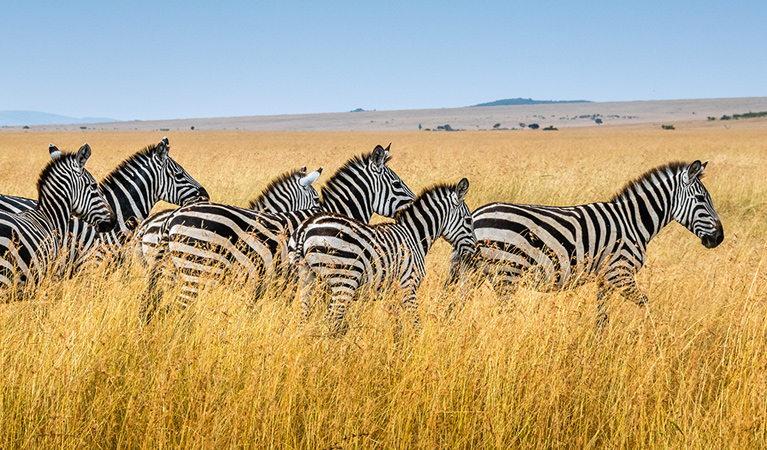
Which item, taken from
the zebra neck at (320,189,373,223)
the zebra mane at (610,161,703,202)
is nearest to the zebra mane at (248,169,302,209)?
the zebra neck at (320,189,373,223)

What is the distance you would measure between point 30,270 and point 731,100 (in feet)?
621

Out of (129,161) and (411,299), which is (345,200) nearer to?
(411,299)

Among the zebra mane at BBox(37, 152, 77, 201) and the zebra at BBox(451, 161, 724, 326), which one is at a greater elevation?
the zebra mane at BBox(37, 152, 77, 201)

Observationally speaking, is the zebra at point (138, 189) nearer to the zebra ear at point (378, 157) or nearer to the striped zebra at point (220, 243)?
the striped zebra at point (220, 243)

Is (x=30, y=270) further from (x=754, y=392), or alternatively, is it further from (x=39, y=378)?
(x=754, y=392)

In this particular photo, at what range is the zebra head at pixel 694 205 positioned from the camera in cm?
598

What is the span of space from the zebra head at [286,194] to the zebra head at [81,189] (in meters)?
1.55

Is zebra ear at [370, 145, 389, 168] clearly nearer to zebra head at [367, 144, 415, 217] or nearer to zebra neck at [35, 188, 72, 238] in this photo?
zebra head at [367, 144, 415, 217]

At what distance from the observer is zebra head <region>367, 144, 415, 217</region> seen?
6910 millimetres

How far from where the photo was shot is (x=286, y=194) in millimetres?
7188

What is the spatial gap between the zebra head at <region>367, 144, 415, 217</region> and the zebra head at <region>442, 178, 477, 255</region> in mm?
1205

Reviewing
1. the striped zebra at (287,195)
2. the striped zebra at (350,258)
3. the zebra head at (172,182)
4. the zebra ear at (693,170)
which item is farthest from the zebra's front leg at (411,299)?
the zebra head at (172,182)

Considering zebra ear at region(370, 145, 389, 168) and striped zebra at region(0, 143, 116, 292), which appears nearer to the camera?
striped zebra at region(0, 143, 116, 292)

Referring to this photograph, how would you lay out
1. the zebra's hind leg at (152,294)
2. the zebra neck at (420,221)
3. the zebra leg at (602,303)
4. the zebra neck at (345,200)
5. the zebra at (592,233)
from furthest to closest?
the zebra neck at (345,200), the zebra neck at (420,221), the zebra at (592,233), the zebra leg at (602,303), the zebra's hind leg at (152,294)
